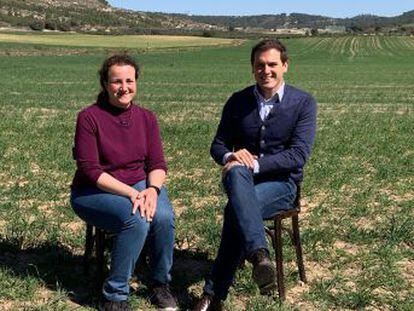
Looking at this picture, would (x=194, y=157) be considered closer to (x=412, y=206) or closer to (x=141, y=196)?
(x=412, y=206)

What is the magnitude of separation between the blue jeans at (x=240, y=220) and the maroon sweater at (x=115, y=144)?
2.20 ft

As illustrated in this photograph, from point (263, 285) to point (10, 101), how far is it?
15.7 meters

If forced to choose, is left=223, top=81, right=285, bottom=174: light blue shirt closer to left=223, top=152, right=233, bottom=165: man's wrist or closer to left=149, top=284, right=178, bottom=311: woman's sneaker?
left=223, top=152, right=233, bottom=165: man's wrist

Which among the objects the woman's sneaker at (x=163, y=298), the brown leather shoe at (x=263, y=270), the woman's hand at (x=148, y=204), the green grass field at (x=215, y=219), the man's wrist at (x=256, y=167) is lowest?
the green grass field at (x=215, y=219)

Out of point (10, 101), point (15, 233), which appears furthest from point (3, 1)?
point (15, 233)

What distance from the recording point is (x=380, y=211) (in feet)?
21.5

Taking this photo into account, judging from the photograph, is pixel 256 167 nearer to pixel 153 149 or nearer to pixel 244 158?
pixel 244 158

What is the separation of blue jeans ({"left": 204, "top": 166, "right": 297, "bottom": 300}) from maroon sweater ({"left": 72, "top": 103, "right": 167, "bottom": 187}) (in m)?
0.67

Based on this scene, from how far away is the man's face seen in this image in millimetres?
4391

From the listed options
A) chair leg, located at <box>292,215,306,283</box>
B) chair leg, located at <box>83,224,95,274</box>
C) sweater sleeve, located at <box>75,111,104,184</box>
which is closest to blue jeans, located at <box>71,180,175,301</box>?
sweater sleeve, located at <box>75,111,104,184</box>

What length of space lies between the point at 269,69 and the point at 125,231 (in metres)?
1.51

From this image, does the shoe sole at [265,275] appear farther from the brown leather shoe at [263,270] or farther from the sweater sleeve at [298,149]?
the sweater sleeve at [298,149]

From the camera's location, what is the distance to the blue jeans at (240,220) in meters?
3.93

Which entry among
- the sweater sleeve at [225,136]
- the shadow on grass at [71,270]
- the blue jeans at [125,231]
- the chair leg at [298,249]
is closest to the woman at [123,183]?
the blue jeans at [125,231]
